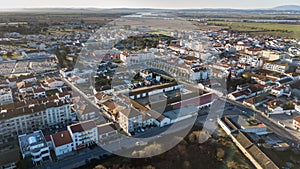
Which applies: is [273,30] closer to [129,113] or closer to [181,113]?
[181,113]

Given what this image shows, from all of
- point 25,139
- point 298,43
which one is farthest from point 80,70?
point 298,43

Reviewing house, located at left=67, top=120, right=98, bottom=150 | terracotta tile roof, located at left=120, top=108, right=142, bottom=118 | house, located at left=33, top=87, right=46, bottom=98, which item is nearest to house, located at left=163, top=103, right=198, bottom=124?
terracotta tile roof, located at left=120, top=108, right=142, bottom=118

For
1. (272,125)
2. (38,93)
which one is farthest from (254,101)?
(38,93)

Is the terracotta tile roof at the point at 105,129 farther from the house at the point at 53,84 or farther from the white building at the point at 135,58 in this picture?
the white building at the point at 135,58

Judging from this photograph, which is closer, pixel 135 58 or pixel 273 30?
pixel 135 58

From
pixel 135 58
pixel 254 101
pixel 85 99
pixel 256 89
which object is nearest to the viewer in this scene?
pixel 254 101

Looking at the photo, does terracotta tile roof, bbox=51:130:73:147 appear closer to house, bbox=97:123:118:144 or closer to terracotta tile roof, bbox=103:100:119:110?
house, bbox=97:123:118:144
